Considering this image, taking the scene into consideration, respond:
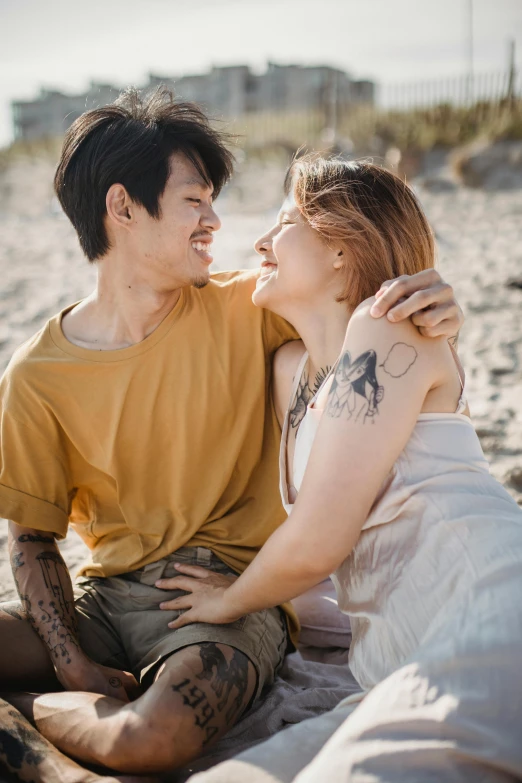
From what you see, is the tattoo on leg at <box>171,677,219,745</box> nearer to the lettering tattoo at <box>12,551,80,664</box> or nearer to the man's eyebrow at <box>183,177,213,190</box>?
the lettering tattoo at <box>12,551,80,664</box>

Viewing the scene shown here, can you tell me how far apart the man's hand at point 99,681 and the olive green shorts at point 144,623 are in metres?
0.07

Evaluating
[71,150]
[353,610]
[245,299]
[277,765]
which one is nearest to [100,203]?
[71,150]

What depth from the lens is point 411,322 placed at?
215cm

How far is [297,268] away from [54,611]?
4.83 ft

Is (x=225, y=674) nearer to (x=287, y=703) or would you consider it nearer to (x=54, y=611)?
(x=287, y=703)

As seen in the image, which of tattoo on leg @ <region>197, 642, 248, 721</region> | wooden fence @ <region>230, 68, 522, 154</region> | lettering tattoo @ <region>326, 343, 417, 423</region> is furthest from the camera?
wooden fence @ <region>230, 68, 522, 154</region>

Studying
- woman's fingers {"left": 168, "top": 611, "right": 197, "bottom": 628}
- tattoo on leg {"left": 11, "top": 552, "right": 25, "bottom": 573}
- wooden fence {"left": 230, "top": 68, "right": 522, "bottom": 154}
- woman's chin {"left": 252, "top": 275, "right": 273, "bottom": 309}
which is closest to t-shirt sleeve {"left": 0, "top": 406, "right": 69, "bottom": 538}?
tattoo on leg {"left": 11, "top": 552, "right": 25, "bottom": 573}

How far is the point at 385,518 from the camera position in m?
2.10

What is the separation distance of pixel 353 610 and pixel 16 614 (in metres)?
1.26

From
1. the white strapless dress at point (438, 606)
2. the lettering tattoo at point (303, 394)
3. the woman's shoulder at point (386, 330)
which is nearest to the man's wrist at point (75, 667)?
the white strapless dress at point (438, 606)

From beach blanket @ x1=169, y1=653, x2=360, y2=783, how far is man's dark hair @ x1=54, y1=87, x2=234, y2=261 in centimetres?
184

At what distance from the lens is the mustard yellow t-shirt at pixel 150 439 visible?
9.21 feet

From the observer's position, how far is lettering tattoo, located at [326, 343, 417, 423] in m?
2.07

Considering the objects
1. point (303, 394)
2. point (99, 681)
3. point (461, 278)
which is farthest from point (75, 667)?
point (461, 278)
